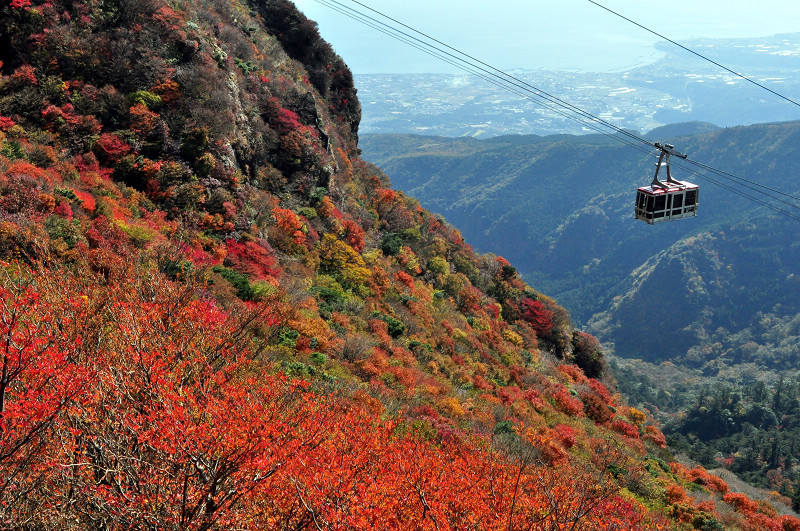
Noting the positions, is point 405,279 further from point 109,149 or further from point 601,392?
point 109,149

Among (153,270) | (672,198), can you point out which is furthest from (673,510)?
(153,270)

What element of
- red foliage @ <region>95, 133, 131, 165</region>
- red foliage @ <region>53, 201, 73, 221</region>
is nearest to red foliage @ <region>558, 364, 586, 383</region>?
red foliage @ <region>95, 133, 131, 165</region>

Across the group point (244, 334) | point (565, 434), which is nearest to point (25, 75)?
point (244, 334)

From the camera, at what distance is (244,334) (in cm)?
1377

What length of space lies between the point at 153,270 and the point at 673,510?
19.8 metres

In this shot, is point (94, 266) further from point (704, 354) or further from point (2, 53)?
point (704, 354)

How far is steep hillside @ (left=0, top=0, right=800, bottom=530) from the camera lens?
8586mm

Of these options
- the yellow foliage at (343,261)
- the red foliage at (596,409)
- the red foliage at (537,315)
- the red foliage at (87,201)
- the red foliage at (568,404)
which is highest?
the red foliage at (87,201)

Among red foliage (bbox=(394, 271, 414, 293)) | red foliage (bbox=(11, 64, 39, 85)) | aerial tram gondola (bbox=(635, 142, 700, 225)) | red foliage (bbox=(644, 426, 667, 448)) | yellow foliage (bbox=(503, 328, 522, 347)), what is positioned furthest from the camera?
yellow foliage (bbox=(503, 328, 522, 347))

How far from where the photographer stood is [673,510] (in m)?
18.1

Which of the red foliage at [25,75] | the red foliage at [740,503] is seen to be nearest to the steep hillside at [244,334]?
the red foliage at [25,75]

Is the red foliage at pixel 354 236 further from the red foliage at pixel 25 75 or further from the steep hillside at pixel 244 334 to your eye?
the red foliage at pixel 25 75

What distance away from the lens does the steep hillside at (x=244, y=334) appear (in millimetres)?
8586

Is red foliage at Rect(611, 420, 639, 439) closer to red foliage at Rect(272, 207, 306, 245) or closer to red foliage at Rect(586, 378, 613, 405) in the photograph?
red foliage at Rect(586, 378, 613, 405)
